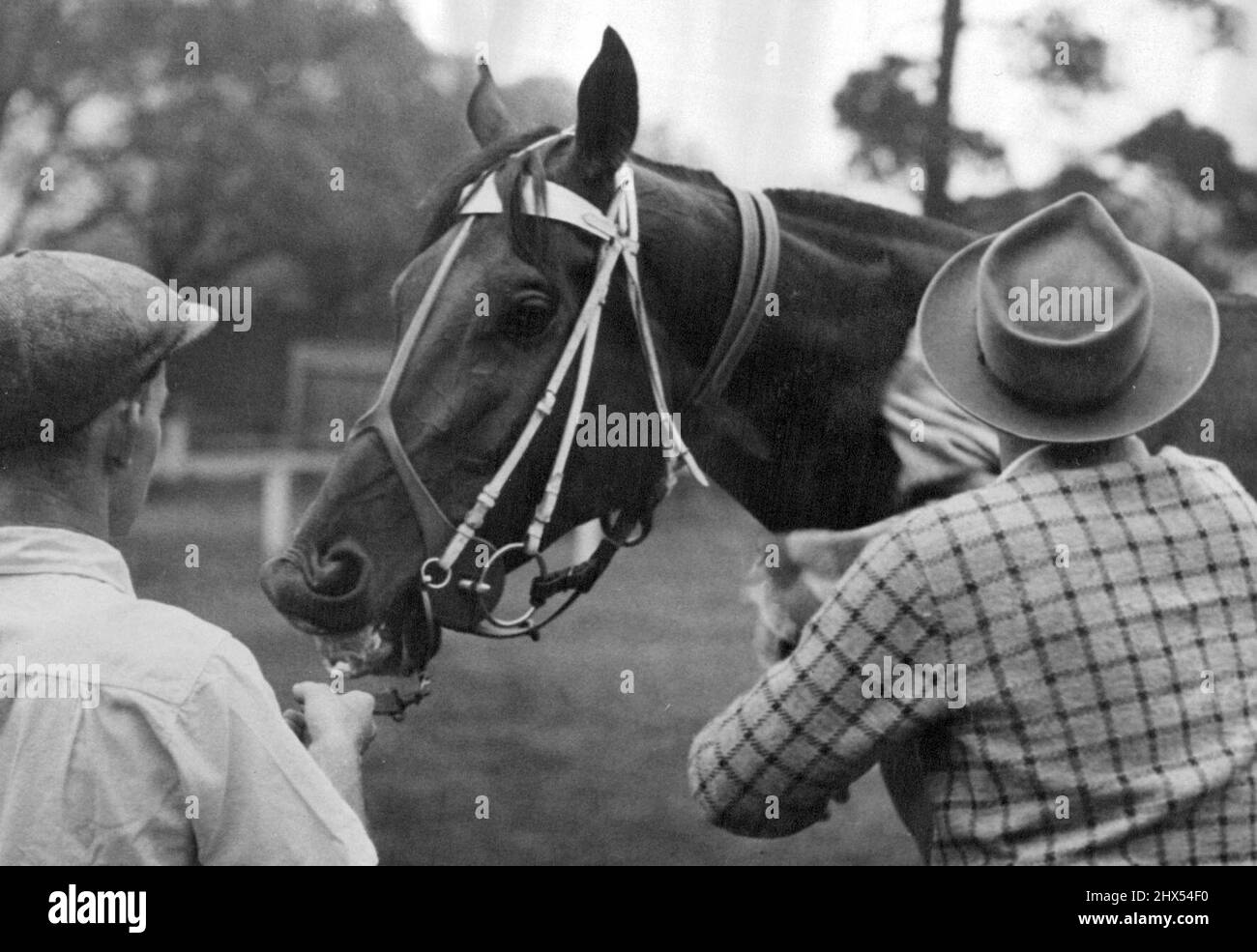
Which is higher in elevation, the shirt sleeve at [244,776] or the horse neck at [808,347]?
the horse neck at [808,347]

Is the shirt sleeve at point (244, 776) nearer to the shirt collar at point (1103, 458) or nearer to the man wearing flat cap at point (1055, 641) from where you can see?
the man wearing flat cap at point (1055, 641)

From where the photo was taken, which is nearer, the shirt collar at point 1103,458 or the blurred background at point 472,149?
the shirt collar at point 1103,458

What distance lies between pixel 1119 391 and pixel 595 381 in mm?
785

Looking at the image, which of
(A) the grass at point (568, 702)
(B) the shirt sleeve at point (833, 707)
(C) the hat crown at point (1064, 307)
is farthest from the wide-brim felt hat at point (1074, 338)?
(A) the grass at point (568, 702)

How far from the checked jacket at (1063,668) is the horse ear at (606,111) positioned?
813 mm

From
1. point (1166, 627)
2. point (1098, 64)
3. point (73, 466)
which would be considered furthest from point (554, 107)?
point (1166, 627)

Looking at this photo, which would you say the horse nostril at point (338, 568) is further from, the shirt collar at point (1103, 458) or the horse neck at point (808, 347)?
the shirt collar at point (1103, 458)

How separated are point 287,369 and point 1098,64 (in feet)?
4.74

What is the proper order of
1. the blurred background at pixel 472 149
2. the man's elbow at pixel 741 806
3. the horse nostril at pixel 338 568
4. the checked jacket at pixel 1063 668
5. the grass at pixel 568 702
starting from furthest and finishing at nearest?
the grass at pixel 568 702 → the blurred background at pixel 472 149 → the horse nostril at pixel 338 568 → the man's elbow at pixel 741 806 → the checked jacket at pixel 1063 668

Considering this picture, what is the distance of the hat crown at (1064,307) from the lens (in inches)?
56.5

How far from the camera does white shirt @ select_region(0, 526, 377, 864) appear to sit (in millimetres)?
1232

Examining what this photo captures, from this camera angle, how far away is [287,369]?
252cm

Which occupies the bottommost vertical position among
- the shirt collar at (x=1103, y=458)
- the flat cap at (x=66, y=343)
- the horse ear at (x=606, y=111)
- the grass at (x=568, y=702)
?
the grass at (x=568, y=702)

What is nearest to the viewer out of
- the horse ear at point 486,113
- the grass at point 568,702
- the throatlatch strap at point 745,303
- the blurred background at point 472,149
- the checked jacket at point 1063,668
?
the checked jacket at point 1063,668
